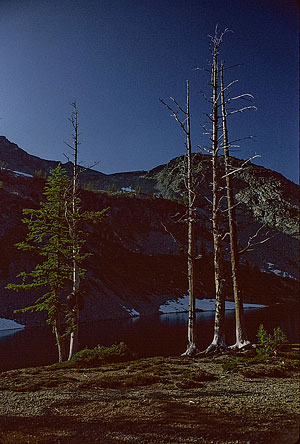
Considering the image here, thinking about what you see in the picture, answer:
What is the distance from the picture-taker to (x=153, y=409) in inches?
260

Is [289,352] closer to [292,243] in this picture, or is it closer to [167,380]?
[167,380]

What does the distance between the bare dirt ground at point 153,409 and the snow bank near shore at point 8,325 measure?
113ft

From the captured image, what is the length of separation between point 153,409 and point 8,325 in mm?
41259

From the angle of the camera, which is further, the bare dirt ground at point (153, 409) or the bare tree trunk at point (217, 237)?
the bare tree trunk at point (217, 237)

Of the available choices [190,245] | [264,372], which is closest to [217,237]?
[190,245]

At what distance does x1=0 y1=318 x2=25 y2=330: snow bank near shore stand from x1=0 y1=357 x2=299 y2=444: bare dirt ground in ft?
113

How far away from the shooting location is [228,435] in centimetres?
521

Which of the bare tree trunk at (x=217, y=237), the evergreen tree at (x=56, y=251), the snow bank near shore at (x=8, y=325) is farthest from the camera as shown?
the snow bank near shore at (x=8, y=325)

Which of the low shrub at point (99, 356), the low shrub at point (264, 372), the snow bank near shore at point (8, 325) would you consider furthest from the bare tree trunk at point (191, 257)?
the snow bank near shore at point (8, 325)

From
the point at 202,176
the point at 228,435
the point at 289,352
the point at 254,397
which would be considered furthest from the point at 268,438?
the point at 202,176

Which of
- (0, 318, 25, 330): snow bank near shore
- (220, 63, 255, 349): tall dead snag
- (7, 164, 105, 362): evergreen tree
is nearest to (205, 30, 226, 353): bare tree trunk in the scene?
(220, 63, 255, 349): tall dead snag

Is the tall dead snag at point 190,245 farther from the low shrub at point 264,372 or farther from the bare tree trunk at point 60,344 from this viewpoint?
the bare tree trunk at point 60,344

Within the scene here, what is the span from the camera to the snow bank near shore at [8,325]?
4178 centimetres

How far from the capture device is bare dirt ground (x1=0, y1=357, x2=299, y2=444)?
5227 mm
